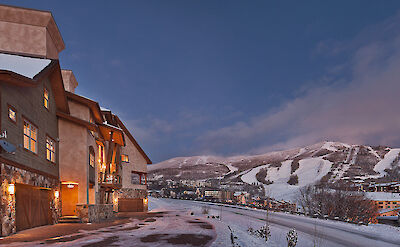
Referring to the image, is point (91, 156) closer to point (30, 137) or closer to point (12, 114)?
point (30, 137)

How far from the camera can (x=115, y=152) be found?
2697 cm

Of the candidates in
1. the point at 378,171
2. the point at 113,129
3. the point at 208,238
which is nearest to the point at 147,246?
the point at 208,238

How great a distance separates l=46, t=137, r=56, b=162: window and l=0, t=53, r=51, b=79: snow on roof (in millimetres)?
4005

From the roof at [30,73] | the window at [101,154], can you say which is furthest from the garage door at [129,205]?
the roof at [30,73]

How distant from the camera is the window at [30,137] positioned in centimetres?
1411

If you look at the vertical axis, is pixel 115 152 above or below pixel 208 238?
above

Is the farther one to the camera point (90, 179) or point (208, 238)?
point (90, 179)

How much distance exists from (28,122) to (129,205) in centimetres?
1890

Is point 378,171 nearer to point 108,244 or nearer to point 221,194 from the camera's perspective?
point 221,194

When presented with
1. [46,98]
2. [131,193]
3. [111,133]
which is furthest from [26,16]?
[131,193]

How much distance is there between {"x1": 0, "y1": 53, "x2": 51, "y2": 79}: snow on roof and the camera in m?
13.9

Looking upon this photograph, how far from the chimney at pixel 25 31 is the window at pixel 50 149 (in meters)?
7.79

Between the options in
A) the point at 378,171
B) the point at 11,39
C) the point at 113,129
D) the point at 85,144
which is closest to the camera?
the point at 85,144

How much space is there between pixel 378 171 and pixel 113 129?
190 metres
